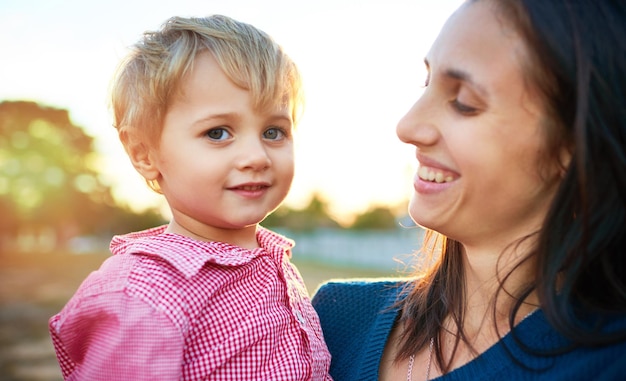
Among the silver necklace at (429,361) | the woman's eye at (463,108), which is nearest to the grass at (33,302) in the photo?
the silver necklace at (429,361)

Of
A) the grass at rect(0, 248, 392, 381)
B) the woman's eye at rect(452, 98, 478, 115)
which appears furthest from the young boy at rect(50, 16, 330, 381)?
the grass at rect(0, 248, 392, 381)

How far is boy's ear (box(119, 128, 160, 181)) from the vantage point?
6.91 feet

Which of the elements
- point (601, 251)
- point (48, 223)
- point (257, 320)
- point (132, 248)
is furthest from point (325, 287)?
point (48, 223)

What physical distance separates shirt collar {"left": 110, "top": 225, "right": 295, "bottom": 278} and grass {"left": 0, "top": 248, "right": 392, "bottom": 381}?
5346mm

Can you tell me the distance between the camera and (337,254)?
29.8 metres

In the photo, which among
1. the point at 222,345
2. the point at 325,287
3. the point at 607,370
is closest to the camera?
the point at 607,370

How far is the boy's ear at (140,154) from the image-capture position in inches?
82.9

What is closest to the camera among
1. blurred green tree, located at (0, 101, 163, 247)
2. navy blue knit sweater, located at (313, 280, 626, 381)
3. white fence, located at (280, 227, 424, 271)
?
navy blue knit sweater, located at (313, 280, 626, 381)

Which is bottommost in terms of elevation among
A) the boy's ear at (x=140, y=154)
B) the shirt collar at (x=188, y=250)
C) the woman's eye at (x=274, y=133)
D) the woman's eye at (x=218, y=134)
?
the shirt collar at (x=188, y=250)

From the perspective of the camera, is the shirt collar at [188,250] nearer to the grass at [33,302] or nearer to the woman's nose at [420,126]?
the woman's nose at [420,126]

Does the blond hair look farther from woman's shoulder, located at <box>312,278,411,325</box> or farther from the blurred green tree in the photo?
the blurred green tree

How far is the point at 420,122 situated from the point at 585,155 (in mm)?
427

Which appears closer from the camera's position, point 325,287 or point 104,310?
point 104,310

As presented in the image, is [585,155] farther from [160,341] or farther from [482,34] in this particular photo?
[160,341]
